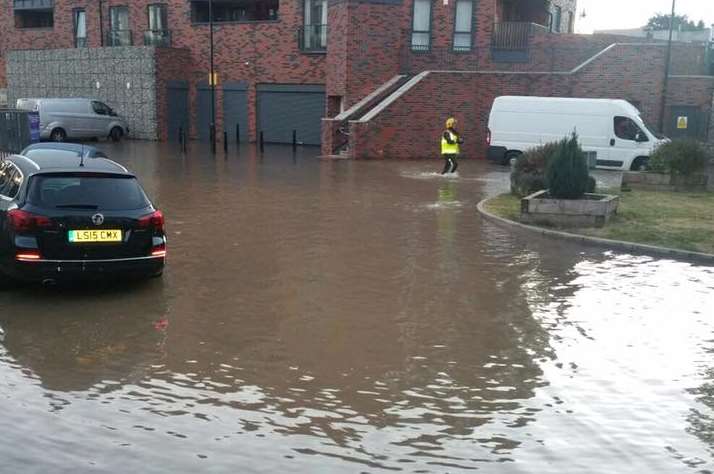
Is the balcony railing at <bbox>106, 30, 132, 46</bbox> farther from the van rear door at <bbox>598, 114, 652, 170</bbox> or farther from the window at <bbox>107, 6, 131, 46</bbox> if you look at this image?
the van rear door at <bbox>598, 114, 652, 170</bbox>

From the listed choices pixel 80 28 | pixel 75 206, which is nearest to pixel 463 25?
pixel 80 28

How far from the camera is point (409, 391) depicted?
5820mm

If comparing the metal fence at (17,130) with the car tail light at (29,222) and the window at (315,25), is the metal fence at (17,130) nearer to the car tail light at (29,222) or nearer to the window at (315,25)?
the window at (315,25)

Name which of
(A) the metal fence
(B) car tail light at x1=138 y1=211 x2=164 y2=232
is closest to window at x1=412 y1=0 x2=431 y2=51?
(A) the metal fence

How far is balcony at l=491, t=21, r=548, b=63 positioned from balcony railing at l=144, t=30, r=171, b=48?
51.6 feet

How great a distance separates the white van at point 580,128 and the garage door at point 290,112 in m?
10.6

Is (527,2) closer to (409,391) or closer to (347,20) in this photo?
(347,20)

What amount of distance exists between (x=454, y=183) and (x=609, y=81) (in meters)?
11.2

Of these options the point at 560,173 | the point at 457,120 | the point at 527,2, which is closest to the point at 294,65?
the point at 457,120

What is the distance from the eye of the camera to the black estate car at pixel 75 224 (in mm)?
7684

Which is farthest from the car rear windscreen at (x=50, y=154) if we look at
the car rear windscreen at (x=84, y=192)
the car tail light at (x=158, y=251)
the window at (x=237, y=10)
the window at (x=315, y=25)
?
the window at (x=237, y=10)

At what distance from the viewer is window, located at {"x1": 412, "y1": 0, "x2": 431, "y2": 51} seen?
30.7 metres

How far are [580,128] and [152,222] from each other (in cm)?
1698

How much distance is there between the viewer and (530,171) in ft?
51.8
